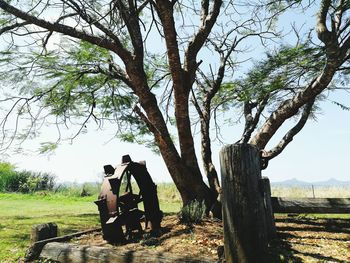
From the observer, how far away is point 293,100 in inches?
271

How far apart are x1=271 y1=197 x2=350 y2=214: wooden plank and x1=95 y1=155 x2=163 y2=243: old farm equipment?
2345 mm

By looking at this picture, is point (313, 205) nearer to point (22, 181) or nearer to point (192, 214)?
point (192, 214)

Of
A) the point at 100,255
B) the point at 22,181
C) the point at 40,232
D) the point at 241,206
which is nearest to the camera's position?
the point at 241,206

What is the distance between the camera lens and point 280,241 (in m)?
5.10

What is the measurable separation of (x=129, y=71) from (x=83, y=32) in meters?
1.32

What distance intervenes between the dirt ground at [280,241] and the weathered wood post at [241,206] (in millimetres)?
516

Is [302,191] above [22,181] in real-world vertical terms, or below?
below

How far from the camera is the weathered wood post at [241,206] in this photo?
3291mm

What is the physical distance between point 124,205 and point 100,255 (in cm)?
179

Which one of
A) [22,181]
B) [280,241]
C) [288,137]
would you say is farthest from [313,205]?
[22,181]

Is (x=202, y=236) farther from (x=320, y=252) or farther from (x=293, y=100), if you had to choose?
(x=293, y=100)

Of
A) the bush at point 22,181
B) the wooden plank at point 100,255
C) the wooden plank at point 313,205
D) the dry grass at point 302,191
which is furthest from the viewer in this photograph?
the bush at point 22,181

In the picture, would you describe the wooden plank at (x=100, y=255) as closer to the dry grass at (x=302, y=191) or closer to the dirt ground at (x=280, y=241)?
the dirt ground at (x=280, y=241)

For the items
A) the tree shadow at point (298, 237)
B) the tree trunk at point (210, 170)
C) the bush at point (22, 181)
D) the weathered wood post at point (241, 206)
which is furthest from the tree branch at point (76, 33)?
the bush at point (22, 181)
